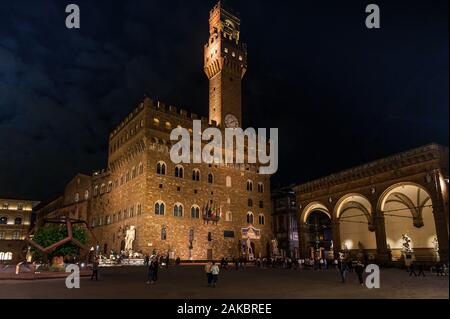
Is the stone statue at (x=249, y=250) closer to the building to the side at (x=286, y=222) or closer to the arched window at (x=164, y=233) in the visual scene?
the building to the side at (x=286, y=222)

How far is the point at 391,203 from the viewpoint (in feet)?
103

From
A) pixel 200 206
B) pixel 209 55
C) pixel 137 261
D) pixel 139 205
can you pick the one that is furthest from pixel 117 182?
pixel 209 55

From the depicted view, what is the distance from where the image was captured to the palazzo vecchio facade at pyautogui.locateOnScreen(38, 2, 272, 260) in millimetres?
37656

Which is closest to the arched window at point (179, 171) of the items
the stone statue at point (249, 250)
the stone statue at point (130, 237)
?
the stone statue at point (130, 237)

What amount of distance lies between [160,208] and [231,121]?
1573 cm

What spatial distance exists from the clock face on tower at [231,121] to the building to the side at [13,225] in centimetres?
4383

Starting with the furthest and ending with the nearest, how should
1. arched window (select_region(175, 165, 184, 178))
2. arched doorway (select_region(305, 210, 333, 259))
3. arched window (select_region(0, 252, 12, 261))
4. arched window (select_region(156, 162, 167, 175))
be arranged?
arched window (select_region(0, 252, 12, 261))
arched doorway (select_region(305, 210, 333, 259))
arched window (select_region(175, 165, 184, 178))
arched window (select_region(156, 162, 167, 175))

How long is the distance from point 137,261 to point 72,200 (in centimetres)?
2706

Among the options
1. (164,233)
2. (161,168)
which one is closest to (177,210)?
(164,233)

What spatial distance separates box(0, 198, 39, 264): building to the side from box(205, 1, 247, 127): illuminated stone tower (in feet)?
144

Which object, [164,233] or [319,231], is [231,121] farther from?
[319,231]

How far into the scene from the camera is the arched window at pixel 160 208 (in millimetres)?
37188

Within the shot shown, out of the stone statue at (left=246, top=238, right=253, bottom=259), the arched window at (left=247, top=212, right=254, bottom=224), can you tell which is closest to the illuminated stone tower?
the arched window at (left=247, top=212, right=254, bottom=224)

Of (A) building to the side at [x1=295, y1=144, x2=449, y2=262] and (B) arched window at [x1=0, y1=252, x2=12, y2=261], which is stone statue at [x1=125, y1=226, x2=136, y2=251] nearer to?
(A) building to the side at [x1=295, y1=144, x2=449, y2=262]
